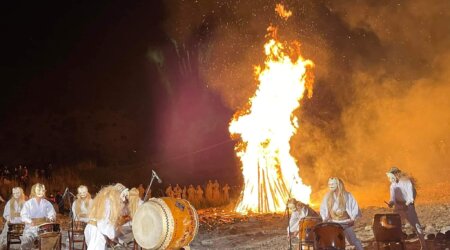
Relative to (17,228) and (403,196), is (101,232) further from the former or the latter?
(403,196)

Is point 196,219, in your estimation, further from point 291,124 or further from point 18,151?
point 18,151

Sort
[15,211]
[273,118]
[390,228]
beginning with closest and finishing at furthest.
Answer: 1. [390,228]
2. [15,211]
3. [273,118]

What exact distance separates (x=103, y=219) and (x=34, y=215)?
2291 mm

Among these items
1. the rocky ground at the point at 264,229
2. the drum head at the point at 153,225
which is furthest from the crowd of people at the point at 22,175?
the drum head at the point at 153,225

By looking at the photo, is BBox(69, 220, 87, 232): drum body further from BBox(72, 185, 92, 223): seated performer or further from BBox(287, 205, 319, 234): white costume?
BBox(287, 205, 319, 234): white costume

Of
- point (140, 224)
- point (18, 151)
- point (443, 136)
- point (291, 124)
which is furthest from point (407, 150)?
point (18, 151)

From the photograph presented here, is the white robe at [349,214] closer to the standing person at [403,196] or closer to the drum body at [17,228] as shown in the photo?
the standing person at [403,196]

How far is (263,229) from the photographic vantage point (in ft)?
36.6

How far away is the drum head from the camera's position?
6676mm

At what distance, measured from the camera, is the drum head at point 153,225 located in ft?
21.9

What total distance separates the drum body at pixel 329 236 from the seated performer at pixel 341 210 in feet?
2.50

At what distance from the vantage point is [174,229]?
22.2 ft

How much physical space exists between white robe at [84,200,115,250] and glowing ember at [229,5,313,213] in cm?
928

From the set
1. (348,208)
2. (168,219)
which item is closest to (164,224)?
(168,219)
